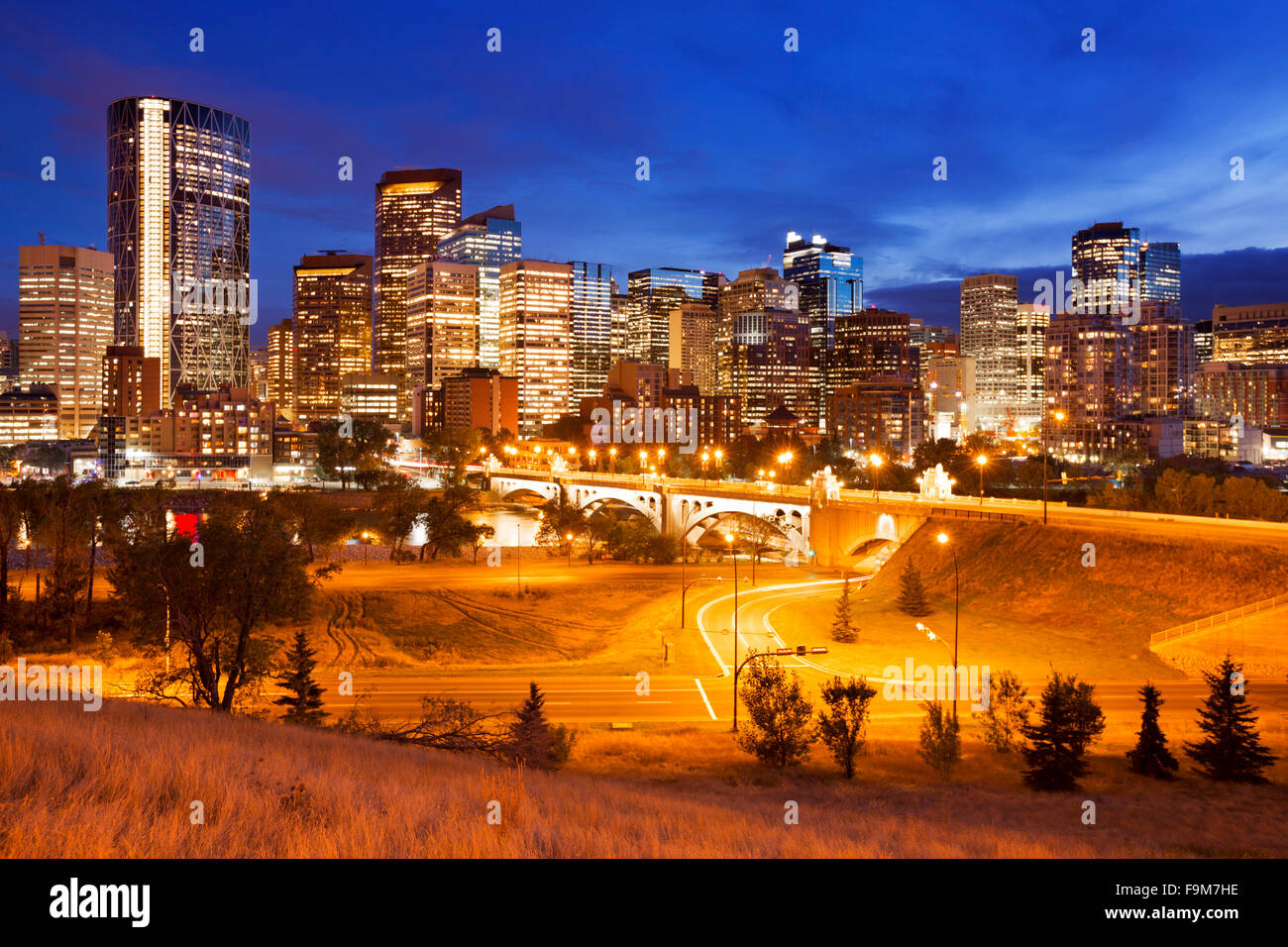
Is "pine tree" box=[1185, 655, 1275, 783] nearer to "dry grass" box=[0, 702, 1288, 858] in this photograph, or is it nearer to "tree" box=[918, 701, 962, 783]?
"dry grass" box=[0, 702, 1288, 858]

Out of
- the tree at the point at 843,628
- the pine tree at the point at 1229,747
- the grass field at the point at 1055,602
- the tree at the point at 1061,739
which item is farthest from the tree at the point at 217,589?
the pine tree at the point at 1229,747

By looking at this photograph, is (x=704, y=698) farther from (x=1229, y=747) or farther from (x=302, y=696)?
(x=1229, y=747)

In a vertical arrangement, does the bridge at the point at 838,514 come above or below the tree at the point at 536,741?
above

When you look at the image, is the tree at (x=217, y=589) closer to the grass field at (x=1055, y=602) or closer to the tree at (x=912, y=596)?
the grass field at (x=1055, y=602)

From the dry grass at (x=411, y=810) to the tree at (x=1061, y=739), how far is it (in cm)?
147

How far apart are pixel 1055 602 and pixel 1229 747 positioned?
72.7 ft

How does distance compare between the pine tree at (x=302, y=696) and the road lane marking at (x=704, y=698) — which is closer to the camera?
the pine tree at (x=302, y=696)

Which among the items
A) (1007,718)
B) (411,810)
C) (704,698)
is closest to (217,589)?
(704,698)

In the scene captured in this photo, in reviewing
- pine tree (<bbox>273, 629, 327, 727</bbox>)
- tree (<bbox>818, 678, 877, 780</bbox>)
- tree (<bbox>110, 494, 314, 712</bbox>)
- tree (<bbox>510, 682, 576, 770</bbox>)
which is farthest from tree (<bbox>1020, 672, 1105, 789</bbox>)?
tree (<bbox>110, 494, 314, 712</bbox>)

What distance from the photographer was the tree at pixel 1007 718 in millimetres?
28859

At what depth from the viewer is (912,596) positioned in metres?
49.3
